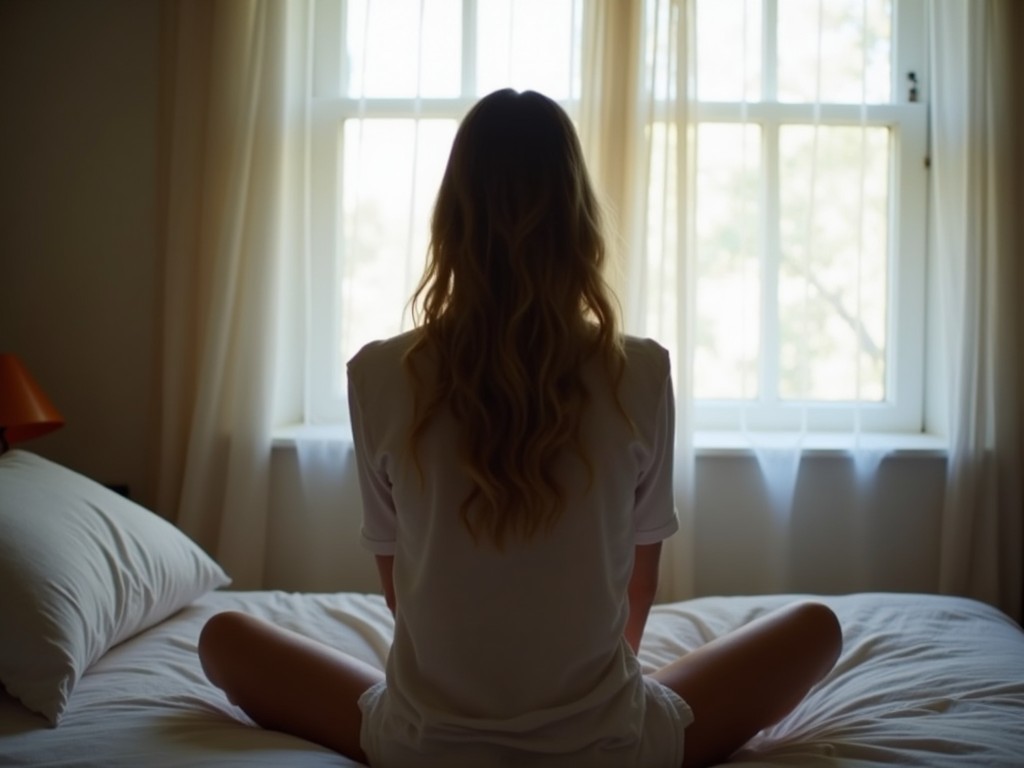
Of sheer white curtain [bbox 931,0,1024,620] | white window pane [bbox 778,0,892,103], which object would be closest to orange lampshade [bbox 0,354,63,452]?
white window pane [bbox 778,0,892,103]

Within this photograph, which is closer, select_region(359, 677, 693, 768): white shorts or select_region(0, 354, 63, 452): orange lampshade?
select_region(359, 677, 693, 768): white shorts

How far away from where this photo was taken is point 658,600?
8.11 feet

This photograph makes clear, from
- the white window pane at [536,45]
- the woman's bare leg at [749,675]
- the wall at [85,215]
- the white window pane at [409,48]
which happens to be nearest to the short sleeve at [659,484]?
the woman's bare leg at [749,675]

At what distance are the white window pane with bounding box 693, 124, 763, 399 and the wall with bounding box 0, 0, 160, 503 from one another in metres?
1.48

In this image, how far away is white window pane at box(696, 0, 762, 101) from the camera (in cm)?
249

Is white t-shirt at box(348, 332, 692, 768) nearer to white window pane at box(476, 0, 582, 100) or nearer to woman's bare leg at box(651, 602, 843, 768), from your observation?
woman's bare leg at box(651, 602, 843, 768)

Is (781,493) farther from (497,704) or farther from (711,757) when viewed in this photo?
(497,704)

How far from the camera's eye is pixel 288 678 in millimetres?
1382

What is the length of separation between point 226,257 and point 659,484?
1.55 meters

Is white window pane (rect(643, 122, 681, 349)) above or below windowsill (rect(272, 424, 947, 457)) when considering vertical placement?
above

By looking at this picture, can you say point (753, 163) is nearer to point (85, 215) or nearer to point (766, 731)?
point (766, 731)

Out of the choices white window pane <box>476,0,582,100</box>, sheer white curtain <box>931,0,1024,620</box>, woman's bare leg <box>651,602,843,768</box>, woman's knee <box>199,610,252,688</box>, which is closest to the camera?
woman's bare leg <box>651,602,843,768</box>

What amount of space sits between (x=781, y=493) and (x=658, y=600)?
16.5 inches

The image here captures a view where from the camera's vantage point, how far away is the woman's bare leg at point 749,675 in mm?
1290
